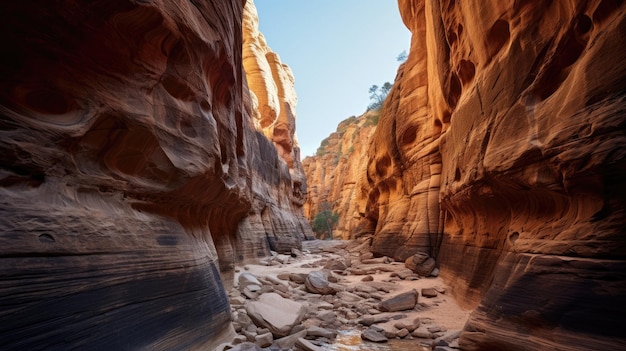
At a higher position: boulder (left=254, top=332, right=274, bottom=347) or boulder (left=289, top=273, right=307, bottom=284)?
boulder (left=289, top=273, right=307, bottom=284)

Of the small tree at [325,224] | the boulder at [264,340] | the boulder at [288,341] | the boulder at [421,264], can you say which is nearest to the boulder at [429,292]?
the boulder at [421,264]

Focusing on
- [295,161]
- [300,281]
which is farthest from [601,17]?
[295,161]

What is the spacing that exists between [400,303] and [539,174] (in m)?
4.00

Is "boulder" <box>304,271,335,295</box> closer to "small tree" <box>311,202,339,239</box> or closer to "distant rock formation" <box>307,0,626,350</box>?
"distant rock formation" <box>307,0,626,350</box>

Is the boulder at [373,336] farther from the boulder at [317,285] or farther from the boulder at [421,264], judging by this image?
the boulder at [421,264]

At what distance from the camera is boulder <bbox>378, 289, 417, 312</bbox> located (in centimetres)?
630

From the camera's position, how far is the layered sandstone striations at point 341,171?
3672 centimetres

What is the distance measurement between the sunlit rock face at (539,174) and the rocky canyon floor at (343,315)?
2.56ft

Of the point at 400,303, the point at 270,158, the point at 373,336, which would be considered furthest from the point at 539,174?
the point at 270,158

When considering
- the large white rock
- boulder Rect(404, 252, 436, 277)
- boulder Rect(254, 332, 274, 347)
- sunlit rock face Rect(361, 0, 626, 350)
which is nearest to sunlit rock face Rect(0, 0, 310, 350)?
boulder Rect(254, 332, 274, 347)

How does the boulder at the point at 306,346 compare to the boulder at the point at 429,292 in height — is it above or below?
below

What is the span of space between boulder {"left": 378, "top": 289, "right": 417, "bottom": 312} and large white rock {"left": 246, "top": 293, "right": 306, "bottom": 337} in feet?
6.34

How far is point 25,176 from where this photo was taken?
2.60m

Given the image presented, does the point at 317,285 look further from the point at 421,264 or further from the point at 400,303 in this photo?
the point at 421,264
